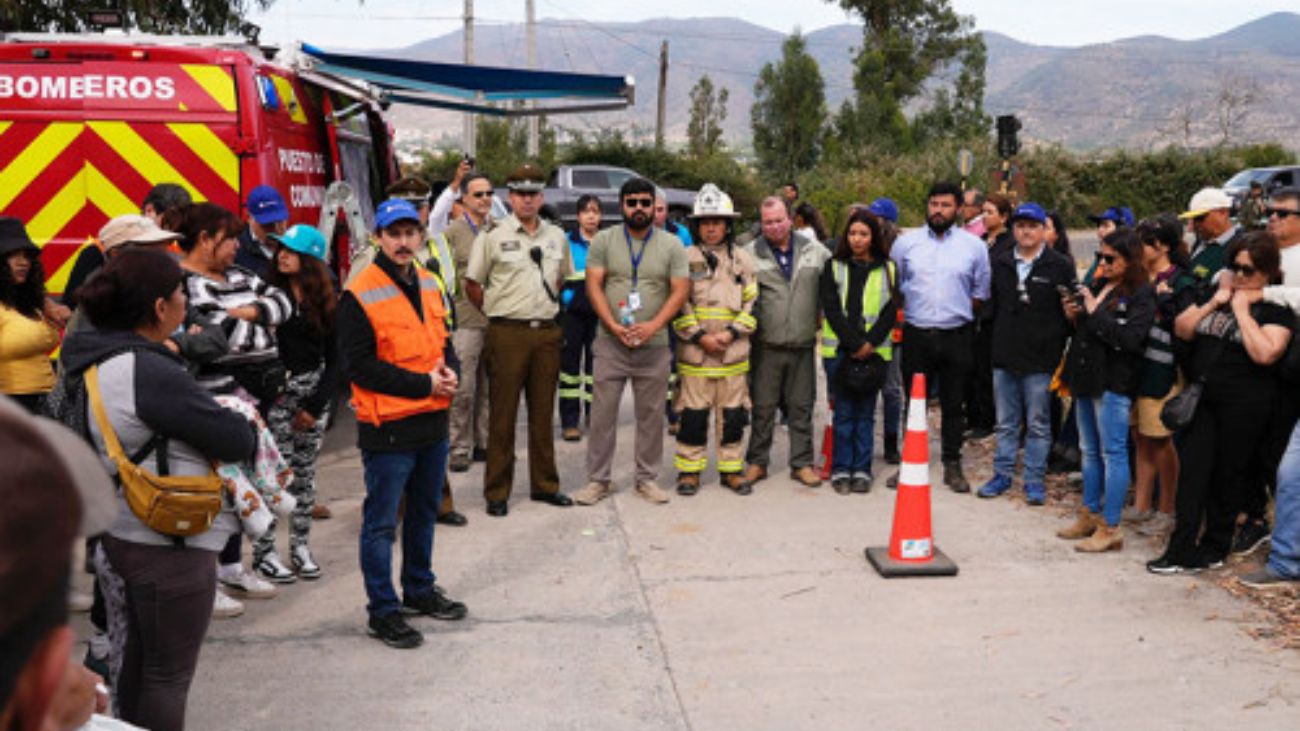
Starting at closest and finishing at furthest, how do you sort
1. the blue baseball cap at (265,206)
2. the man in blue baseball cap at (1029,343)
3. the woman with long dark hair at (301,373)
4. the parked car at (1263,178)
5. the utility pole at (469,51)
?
the woman with long dark hair at (301,373), the blue baseball cap at (265,206), the man in blue baseball cap at (1029,343), the parked car at (1263,178), the utility pole at (469,51)

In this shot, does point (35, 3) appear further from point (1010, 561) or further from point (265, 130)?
point (1010, 561)

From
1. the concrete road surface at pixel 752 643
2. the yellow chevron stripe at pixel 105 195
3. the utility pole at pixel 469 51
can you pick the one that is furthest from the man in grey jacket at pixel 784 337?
the utility pole at pixel 469 51

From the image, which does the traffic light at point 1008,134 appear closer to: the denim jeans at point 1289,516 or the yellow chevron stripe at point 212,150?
the denim jeans at point 1289,516

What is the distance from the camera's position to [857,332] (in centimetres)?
761

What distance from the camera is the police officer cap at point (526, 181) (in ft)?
24.6

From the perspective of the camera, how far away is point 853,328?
300 inches

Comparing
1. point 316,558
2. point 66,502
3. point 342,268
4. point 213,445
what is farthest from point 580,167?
point 66,502

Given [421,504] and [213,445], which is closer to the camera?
[213,445]

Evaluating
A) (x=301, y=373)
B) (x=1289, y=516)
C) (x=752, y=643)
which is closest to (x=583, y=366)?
(x=301, y=373)

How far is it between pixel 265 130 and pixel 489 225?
1580 millimetres

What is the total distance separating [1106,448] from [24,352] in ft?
17.5

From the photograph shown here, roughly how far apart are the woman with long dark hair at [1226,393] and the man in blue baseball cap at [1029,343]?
1203mm

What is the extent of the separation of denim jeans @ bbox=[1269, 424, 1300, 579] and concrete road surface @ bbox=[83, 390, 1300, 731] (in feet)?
1.20

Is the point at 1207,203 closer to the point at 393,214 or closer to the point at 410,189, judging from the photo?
the point at 393,214
